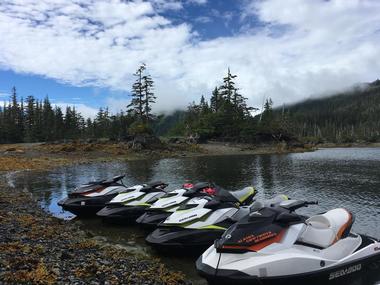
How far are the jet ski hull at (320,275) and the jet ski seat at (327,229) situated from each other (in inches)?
19.4

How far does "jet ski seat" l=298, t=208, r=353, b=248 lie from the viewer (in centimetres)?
745

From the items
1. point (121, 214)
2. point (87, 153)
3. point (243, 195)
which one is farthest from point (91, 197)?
point (87, 153)

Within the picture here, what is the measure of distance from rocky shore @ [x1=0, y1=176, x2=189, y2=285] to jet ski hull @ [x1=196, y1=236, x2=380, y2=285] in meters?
1.93

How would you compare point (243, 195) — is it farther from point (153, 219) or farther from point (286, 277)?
point (286, 277)

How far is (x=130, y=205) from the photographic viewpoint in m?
14.6

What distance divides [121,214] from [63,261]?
531 centimetres

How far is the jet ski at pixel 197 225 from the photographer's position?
34.3 feet

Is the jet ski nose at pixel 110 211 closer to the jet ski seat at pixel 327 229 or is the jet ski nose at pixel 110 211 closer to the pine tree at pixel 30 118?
the jet ski seat at pixel 327 229

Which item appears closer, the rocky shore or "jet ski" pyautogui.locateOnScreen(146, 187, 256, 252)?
the rocky shore

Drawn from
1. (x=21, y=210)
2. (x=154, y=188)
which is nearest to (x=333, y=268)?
(x=154, y=188)

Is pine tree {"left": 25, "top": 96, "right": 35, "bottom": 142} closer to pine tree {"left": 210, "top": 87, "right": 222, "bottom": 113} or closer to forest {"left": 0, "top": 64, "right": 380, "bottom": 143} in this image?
forest {"left": 0, "top": 64, "right": 380, "bottom": 143}

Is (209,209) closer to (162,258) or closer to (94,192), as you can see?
(162,258)

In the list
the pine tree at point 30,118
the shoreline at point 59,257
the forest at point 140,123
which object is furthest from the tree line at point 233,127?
the shoreline at point 59,257

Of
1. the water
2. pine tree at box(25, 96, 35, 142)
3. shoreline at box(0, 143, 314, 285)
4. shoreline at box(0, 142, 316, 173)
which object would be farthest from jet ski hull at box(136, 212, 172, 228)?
pine tree at box(25, 96, 35, 142)
